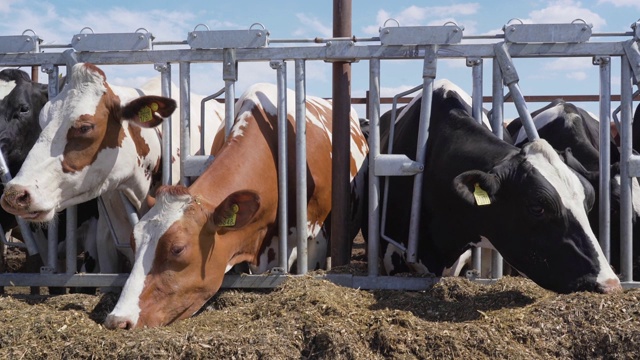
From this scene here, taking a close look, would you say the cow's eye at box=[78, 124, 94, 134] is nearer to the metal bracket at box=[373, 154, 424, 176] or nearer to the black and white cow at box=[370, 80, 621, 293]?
the metal bracket at box=[373, 154, 424, 176]

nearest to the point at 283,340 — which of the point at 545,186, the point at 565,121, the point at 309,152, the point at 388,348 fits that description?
the point at 388,348

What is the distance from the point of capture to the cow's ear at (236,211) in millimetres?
4613

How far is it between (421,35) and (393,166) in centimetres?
92

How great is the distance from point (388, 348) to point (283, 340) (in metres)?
0.54

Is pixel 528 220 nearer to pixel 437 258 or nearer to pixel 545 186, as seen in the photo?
pixel 545 186

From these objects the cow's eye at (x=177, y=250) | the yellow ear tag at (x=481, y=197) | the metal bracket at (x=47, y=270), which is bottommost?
the metal bracket at (x=47, y=270)

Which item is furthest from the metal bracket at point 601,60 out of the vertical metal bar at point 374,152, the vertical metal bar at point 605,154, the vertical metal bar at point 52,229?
the vertical metal bar at point 52,229

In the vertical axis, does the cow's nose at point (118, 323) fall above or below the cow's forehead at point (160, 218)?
below

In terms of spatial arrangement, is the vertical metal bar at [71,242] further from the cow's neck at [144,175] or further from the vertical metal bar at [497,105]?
the vertical metal bar at [497,105]

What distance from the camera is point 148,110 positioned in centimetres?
527

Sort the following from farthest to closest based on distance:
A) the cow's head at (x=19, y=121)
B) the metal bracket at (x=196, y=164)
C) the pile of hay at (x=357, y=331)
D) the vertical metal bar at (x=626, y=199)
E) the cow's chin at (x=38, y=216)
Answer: the cow's head at (x=19, y=121)
the metal bracket at (x=196, y=164)
the vertical metal bar at (x=626, y=199)
the cow's chin at (x=38, y=216)
the pile of hay at (x=357, y=331)

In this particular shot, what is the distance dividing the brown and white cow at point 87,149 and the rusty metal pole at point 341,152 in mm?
1181

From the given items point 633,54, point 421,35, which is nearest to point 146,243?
point 421,35

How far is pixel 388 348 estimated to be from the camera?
3838mm
